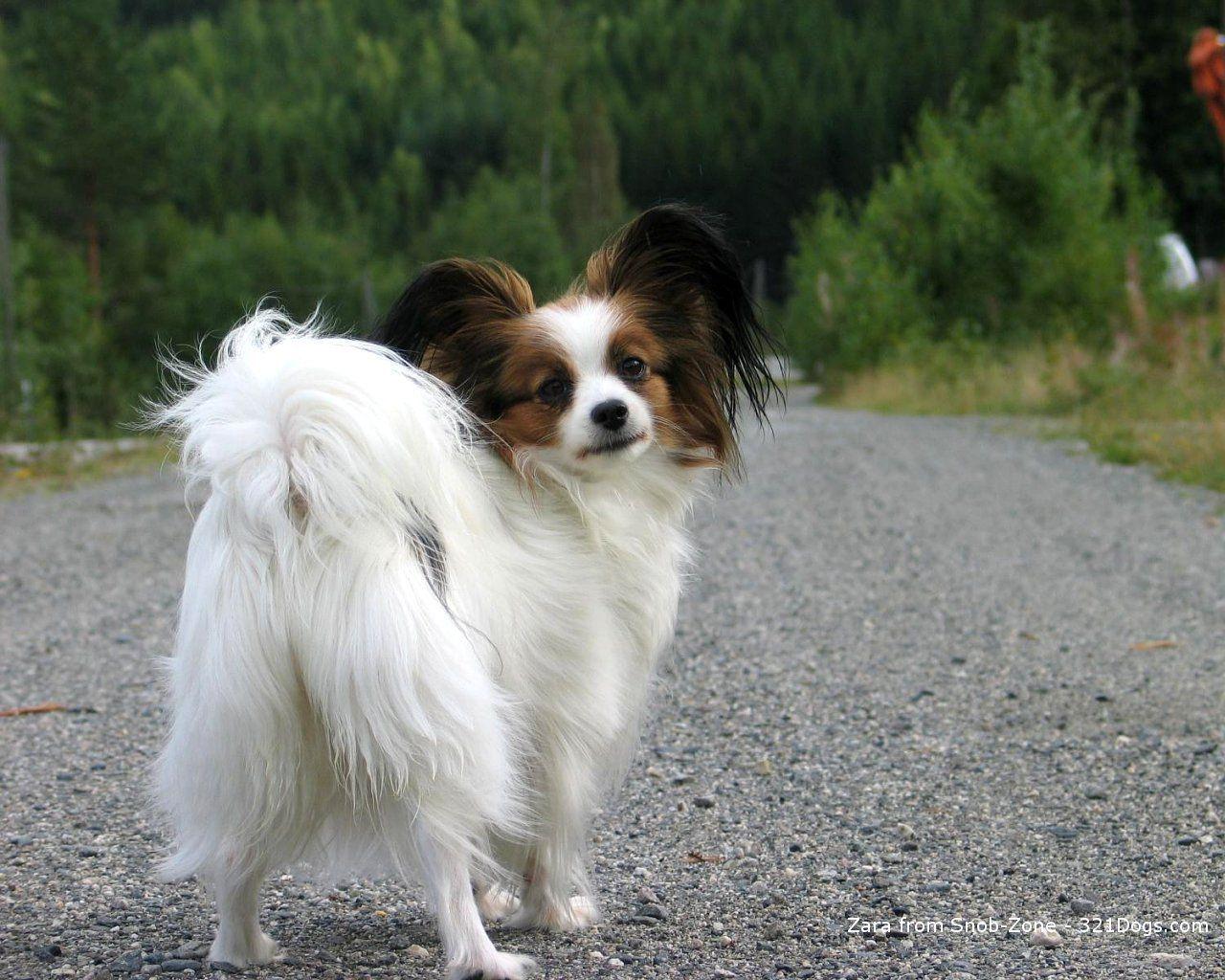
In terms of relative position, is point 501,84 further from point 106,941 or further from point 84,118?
point 106,941

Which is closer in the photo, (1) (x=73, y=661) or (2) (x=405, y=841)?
(2) (x=405, y=841)

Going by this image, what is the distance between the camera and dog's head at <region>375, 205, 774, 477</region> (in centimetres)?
298

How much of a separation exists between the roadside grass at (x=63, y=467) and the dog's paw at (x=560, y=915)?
988cm

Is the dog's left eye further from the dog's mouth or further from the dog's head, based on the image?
the dog's mouth

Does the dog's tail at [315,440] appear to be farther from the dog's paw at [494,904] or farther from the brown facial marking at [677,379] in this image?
the dog's paw at [494,904]

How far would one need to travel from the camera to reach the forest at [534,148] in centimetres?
2556

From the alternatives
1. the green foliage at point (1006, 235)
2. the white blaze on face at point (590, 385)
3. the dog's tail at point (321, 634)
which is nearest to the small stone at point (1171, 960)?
the dog's tail at point (321, 634)

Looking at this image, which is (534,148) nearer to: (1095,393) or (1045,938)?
(1095,393)

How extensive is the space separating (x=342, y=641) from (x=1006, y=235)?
23.8 m

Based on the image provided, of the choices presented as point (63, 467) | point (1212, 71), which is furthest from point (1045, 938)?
point (1212, 71)

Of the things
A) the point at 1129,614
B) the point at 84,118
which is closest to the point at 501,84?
the point at 84,118

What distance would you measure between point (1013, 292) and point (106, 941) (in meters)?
23.8

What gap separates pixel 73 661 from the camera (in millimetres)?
5629

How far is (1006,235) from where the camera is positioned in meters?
24.5
